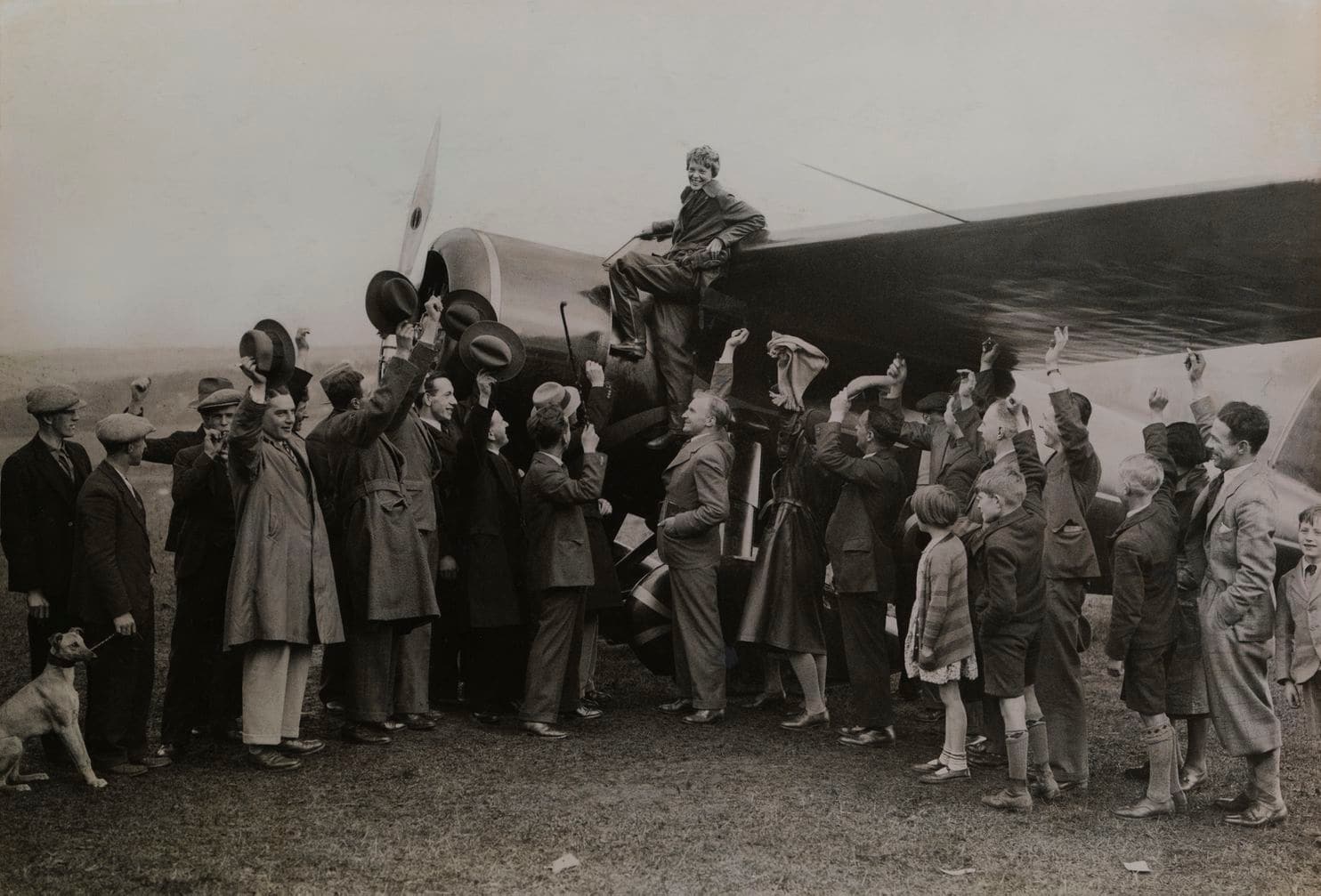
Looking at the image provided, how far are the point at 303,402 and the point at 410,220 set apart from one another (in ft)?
5.67

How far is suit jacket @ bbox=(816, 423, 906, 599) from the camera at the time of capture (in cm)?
554

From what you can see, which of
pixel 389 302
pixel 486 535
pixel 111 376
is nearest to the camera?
pixel 486 535

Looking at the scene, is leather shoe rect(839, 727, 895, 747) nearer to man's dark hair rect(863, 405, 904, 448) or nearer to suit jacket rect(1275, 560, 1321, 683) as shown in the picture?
man's dark hair rect(863, 405, 904, 448)

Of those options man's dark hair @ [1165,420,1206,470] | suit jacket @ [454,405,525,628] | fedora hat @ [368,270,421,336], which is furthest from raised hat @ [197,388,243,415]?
man's dark hair @ [1165,420,1206,470]

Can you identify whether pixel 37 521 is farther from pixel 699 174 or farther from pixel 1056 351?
pixel 1056 351

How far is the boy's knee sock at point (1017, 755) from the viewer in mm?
4328

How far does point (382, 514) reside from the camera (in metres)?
5.16

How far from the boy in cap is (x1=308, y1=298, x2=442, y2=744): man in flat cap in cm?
158

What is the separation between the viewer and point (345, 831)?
385 cm

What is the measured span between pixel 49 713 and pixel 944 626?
379 centimetres

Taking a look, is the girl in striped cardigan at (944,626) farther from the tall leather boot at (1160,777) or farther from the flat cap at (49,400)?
the flat cap at (49,400)

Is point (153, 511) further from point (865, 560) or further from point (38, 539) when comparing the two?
point (865, 560)

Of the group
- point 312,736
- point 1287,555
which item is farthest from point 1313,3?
point 312,736

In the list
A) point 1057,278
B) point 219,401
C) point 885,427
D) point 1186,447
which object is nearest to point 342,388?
point 219,401
